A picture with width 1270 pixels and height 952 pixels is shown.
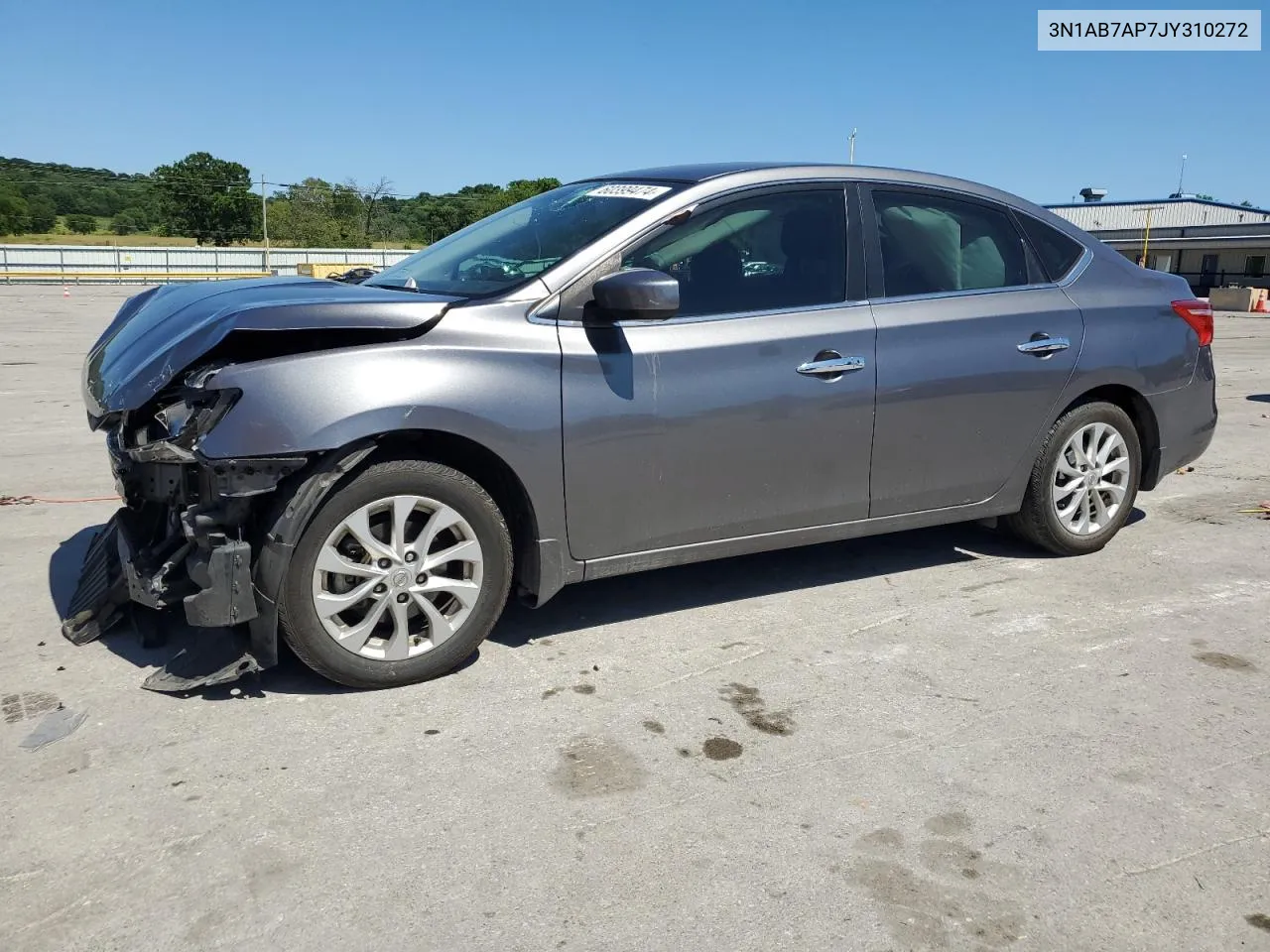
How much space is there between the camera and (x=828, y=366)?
13.9 feet

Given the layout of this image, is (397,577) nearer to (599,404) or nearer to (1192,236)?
(599,404)

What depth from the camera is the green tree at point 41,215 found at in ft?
262

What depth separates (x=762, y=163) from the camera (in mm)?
4520

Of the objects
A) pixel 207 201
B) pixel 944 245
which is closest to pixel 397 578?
pixel 944 245

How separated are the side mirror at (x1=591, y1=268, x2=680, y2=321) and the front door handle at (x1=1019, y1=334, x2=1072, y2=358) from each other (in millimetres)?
1903

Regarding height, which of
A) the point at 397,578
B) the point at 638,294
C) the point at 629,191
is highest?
the point at 629,191

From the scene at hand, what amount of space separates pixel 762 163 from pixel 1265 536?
357 cm

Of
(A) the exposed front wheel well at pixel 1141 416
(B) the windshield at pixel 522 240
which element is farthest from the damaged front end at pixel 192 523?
(A) the exposed front wheel well at pixel 1141 416

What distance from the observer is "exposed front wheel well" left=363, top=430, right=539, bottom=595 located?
3631 mm

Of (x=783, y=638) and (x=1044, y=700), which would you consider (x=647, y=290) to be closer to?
(x=783, y=638)

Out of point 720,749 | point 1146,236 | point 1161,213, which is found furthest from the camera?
point 1161,213

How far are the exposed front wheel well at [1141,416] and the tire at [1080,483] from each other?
0.17ft

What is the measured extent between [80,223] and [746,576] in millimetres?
93357

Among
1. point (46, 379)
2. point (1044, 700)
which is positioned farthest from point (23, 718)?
A: point (46, 379)
